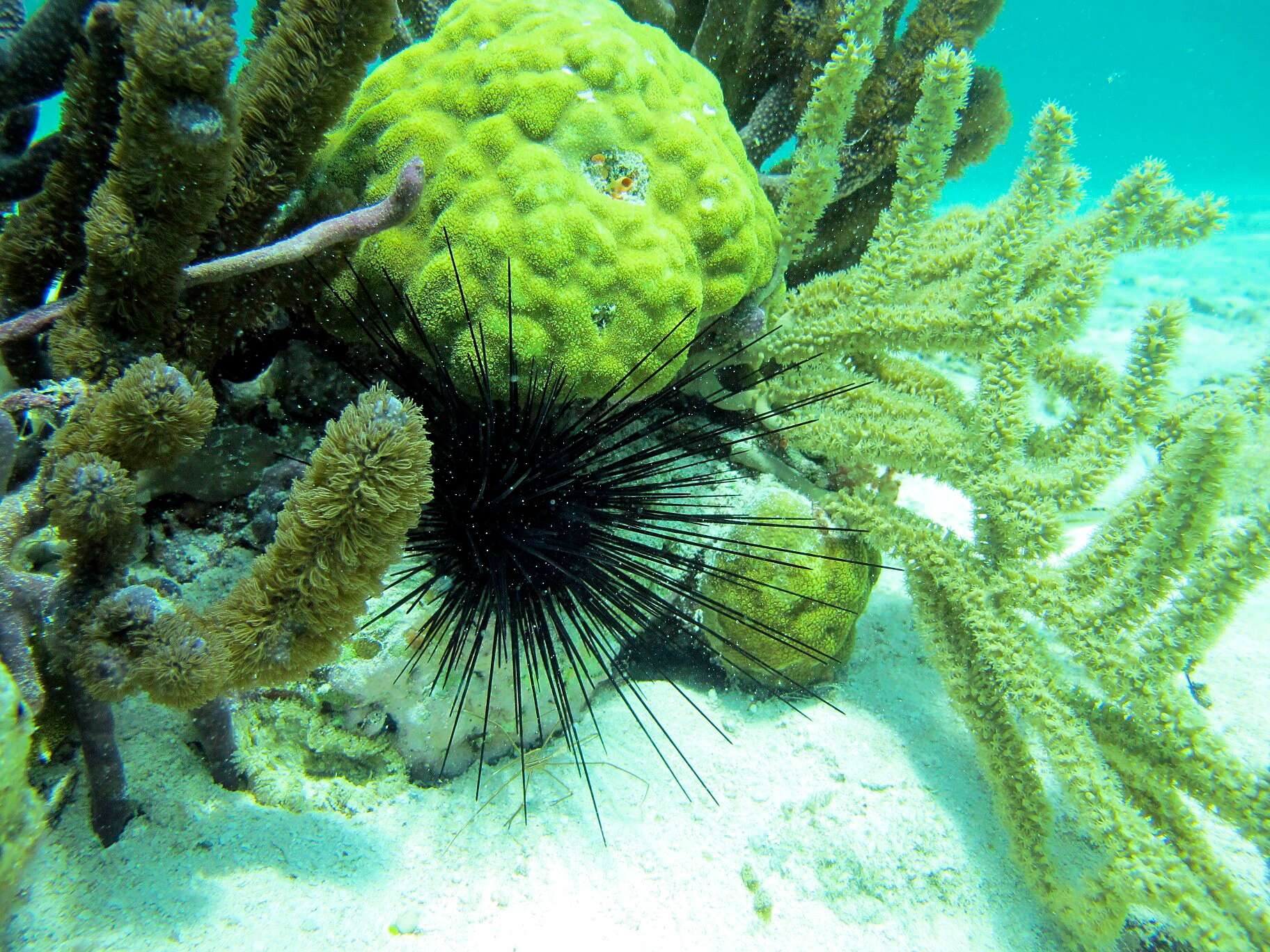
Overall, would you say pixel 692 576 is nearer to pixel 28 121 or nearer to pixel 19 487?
pixel 19 487

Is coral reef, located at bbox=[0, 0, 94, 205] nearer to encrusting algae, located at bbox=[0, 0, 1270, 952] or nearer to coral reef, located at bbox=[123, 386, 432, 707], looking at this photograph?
encrusting algae, located at bbox=[0, 0, 1270, 952]

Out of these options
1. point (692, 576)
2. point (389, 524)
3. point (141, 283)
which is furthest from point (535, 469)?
point (141, 283)

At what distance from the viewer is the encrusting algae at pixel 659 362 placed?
4.99 feet

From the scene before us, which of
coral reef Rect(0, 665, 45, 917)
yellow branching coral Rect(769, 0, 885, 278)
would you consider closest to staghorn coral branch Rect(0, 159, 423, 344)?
coral reef Rect(0, 665, 45, 917)

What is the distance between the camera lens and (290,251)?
190cm

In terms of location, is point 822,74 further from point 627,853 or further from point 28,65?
point 627,853

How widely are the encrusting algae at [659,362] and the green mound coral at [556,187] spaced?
16 millimetres

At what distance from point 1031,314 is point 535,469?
7.88 ft

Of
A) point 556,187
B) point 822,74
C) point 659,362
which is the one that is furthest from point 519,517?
point 822,74

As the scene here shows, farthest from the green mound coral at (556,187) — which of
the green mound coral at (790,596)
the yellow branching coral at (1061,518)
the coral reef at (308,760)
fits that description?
the coral reef at (308,760)

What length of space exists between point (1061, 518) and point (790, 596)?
4.14 ft

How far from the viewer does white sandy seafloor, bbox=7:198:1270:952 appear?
1.84m

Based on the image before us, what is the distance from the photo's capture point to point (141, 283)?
185cm

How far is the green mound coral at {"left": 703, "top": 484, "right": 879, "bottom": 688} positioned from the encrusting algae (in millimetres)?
24
